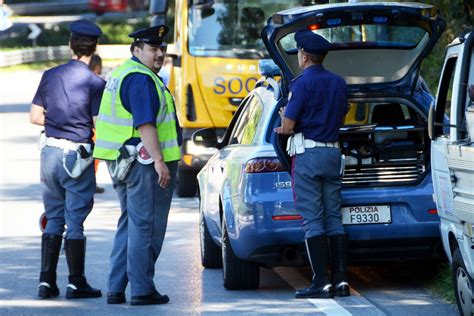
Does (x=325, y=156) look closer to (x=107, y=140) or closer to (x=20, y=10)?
(x=107, y=140)

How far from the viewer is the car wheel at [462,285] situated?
8.19 metres

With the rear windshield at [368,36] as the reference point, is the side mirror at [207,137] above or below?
below

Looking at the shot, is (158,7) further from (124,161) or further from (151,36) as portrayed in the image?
(124,161)

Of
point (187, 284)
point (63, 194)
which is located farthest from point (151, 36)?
point (187, 284)

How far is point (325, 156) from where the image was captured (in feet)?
31.4

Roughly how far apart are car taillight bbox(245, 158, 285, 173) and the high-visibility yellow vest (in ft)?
1.88

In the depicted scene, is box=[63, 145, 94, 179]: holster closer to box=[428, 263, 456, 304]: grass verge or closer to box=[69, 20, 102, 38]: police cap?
box=[69, 20, 102, 38]: police cap

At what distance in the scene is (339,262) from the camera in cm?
954

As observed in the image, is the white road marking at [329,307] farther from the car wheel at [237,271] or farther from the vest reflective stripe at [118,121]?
the vest reflective stripe at [118,121]

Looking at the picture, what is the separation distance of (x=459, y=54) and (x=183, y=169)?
9.44 m

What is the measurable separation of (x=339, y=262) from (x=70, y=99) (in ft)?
7.42

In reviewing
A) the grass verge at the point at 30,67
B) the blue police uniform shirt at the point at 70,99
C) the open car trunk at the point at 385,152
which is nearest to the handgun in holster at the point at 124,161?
the blue police uniform shirt at the point at 70,99

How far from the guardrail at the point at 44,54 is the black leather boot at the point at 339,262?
48.4 metres

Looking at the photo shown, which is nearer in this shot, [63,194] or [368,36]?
[63,194]
